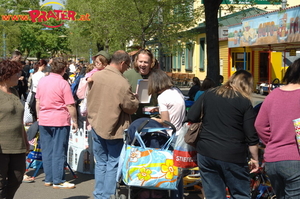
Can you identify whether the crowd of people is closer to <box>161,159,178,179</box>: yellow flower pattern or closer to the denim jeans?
the denim jeans

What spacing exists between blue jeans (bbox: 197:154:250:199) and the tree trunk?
6674mm

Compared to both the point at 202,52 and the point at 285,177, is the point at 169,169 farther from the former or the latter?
the point at 202,52

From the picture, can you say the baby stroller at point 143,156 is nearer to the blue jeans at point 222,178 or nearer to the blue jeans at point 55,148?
the blue jeans at point 222,178

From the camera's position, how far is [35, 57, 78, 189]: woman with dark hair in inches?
271

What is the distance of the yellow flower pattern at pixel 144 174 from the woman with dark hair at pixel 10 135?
128cm

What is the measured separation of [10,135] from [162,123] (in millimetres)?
1780

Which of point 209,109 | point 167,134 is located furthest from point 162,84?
point 209,109

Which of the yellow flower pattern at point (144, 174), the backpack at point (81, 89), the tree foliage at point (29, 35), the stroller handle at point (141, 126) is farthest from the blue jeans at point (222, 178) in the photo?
the tree foliage at point (29, 35)

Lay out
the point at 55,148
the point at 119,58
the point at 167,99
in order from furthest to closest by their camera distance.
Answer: the point at 55,148, the point at 119,58, the point at 167,99

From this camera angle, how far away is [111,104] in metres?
5.66

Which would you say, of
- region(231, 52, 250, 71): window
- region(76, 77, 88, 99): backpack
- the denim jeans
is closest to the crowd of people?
the denim jeans

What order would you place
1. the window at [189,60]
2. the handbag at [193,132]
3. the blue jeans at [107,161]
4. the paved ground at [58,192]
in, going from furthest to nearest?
the window at [189,60]
the paved ground at [58,192]
the blue jeans at [107,161]
the handbag at [193,132]

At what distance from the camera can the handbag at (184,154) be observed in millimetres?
4883

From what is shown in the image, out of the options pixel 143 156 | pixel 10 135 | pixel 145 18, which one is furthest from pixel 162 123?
pixel 145 18
